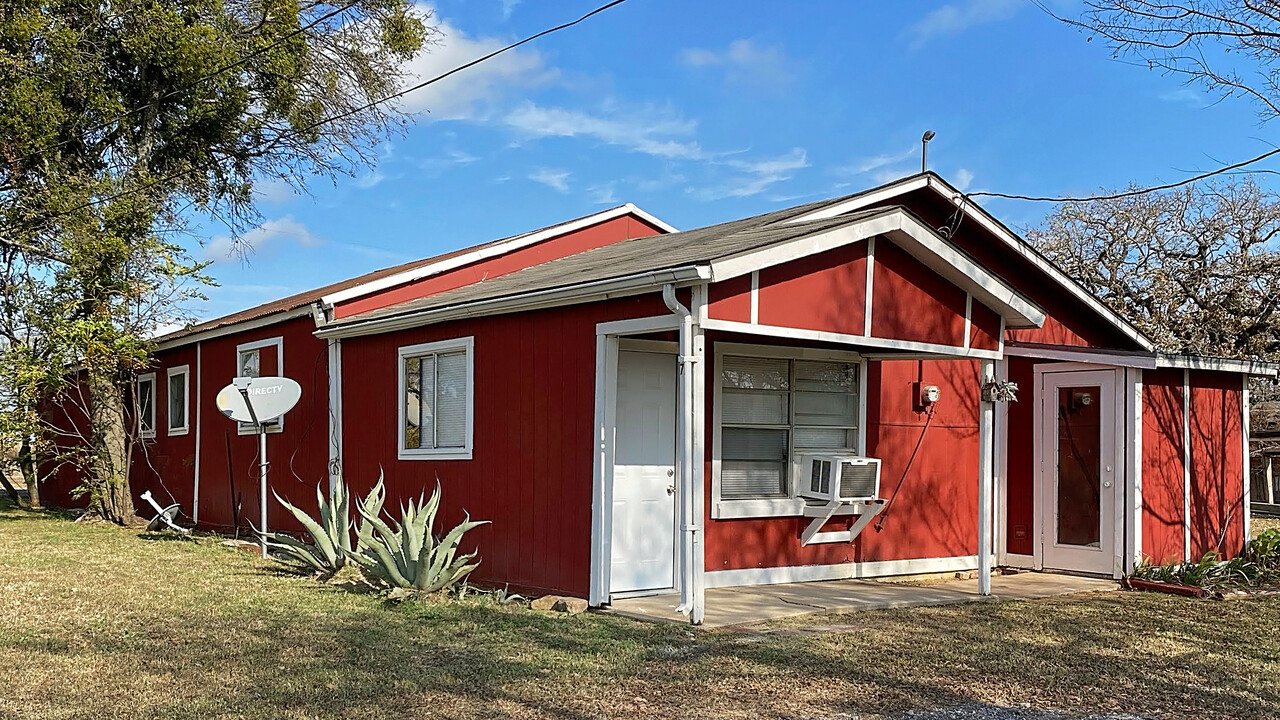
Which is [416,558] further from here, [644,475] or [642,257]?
[642,257]

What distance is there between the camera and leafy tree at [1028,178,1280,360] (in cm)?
2081

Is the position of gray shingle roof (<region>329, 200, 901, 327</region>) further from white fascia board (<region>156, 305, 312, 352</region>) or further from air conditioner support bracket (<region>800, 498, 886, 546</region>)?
air conditioner support bracket (<region>800, 498, 886, 546</region>)

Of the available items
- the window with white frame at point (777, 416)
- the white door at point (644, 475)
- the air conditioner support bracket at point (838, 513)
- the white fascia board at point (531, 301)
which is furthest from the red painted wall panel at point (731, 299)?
the air conditioner support bracket at point (838, 513)

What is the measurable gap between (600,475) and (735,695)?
312 cm

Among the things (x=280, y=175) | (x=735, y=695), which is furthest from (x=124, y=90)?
(x=735, y=695)

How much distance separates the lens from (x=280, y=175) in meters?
20.5

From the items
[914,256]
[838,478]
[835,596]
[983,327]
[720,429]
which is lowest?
[835,596]

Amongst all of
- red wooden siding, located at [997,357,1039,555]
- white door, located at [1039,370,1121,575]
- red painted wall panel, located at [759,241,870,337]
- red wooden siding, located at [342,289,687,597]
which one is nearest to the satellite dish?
red wooden siding, located at [342,289,687,597]

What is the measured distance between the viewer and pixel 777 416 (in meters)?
10.9

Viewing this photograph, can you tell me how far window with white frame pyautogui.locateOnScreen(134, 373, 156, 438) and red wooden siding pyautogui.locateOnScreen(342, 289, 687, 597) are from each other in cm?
873

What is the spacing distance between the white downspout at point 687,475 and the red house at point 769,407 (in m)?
0.02

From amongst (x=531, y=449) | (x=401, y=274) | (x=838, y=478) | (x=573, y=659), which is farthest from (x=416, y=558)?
(x=401, y=274)

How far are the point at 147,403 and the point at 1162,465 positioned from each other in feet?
48.9

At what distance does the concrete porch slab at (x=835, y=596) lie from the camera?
888 cm
